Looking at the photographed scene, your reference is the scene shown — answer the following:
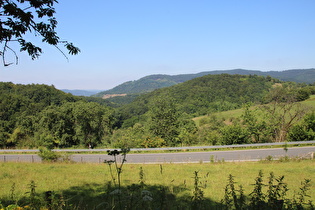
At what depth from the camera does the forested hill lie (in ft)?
289

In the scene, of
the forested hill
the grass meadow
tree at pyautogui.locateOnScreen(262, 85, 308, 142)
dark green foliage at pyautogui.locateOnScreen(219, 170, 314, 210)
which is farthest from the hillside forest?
the forested hill

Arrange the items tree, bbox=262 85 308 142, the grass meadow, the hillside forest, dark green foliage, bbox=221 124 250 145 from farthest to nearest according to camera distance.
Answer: tree, bbox=262 85 308 142, the hillside forest, dark green foliage, bbox=221 124 250 145, the grass meadow

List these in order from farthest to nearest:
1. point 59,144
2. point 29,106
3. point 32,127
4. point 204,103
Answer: point 204,103
point 29,106
point 32,127
point 59,144

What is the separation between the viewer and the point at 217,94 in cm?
10212

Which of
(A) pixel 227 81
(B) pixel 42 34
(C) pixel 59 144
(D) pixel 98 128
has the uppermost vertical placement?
(A) pixel 227 81

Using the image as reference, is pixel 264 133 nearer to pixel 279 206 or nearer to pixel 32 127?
pixel 279 206

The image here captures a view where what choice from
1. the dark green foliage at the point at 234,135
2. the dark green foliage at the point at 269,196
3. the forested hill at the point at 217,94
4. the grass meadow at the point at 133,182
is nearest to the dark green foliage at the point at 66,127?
the dark green foliage at the point at 234,135

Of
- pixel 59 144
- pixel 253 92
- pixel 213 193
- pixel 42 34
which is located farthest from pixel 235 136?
pixel 253 92

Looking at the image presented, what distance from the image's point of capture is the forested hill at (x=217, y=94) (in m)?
88.2

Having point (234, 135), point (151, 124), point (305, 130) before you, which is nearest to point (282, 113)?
point (305, 130)

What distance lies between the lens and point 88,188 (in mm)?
7965

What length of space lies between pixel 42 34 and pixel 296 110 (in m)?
27.2

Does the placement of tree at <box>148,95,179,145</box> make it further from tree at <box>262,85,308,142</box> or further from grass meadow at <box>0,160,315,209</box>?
grass meadow at <box>0,160,315,209</box>

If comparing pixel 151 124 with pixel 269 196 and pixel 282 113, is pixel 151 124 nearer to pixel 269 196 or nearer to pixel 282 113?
pixel 282 113
